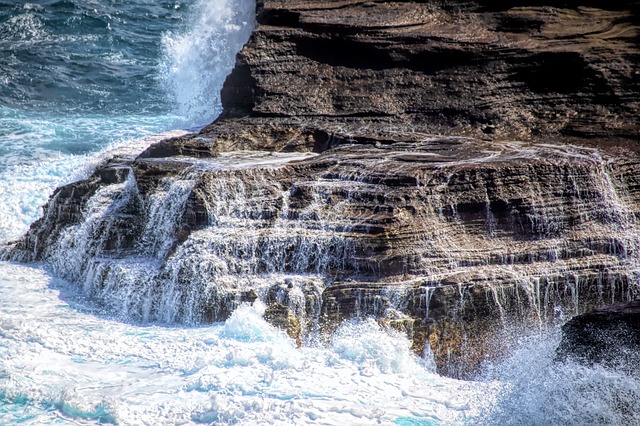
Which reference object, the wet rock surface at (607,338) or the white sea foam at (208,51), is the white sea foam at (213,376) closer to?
the wet rock surface at (607,338)

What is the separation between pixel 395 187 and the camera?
8.44 metres

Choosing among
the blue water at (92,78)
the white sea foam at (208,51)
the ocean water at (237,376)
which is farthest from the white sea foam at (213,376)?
the white sea foam at (208,51)

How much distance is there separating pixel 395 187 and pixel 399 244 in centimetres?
71

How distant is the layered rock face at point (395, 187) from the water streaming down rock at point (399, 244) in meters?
0.02

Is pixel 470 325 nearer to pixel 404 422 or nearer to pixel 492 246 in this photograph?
pixel 492 246

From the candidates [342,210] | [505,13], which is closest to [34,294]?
[342,210]

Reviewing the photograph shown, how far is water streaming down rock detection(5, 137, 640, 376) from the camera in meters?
7.86

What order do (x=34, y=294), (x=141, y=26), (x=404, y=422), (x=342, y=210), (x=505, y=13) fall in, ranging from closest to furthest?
(x=404, y=422) → (x=342, y=210) → (x=34, y=294) → (x=505, y=13) → (x=141, y=26)

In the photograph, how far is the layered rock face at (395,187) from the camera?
26.1ft

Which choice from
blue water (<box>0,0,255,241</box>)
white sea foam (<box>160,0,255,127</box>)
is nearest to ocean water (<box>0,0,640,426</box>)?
blue water (<box>0,0,255,241</box>)

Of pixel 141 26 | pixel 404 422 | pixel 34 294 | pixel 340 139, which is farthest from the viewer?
pixel 141 26

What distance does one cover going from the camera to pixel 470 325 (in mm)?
7855

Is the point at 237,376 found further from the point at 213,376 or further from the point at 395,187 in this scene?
the point at 395,187

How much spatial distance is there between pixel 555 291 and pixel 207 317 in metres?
3.28
